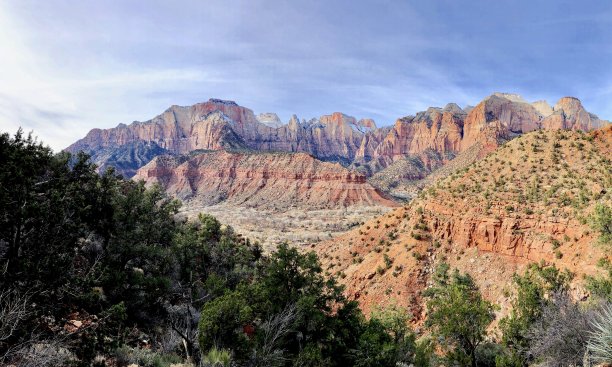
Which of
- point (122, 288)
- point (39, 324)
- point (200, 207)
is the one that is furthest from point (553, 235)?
point (200, 207)

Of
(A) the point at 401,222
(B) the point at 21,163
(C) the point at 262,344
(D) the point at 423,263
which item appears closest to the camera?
(B) the point at 21,163

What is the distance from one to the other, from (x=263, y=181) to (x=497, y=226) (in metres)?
138

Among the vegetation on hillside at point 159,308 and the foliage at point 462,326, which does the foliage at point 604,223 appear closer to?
the vegetation on hillside at point 159,308

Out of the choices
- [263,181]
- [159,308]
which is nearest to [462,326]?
[159,308]

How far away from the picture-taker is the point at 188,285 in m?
21.8

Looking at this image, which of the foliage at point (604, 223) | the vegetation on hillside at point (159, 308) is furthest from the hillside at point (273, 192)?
the foliage at point (604, 223)

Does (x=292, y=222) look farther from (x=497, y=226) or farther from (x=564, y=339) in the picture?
(x=564, y=339)

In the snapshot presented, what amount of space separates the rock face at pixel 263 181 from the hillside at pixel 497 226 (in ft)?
304

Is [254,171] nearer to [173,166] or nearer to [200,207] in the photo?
[200,207]

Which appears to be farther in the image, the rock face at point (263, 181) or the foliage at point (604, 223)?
the rock face at point (263, 181)

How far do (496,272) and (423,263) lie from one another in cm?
576

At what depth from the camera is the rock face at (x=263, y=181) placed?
138 m

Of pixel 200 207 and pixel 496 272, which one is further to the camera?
pixel 200 207

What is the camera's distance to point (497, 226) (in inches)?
1132
